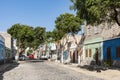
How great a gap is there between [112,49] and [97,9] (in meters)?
13.7

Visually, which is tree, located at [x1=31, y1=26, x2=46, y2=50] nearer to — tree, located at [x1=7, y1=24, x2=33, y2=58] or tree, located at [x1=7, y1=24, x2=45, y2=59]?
tree, located at [x1=7, y1=24, x2=45, y2=59]

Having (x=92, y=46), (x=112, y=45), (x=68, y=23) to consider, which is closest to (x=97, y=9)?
(x=112, y=45)

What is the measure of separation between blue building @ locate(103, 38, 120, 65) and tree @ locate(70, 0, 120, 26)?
A: 8877mm

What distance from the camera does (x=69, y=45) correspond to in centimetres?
6538

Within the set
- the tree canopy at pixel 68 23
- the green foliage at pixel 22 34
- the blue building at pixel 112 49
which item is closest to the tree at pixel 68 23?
the tree canopy at pixel 68 23

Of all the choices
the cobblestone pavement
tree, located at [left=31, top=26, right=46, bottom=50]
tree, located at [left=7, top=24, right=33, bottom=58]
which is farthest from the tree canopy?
tree, located at [left=31, top=26, right=46, bottom=50]

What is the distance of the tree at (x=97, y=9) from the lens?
2278 centimetres

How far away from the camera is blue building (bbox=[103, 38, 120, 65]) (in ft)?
113

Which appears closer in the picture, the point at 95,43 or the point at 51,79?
the point at 51,79

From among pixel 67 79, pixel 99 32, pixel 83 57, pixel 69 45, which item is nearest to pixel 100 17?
pixel 67 79

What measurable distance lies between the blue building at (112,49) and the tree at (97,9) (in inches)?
349

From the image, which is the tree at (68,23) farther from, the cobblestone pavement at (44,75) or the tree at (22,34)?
the tree at (22,34)

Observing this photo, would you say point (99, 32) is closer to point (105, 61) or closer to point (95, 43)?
point (95, 43)

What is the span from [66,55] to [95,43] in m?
27.2
